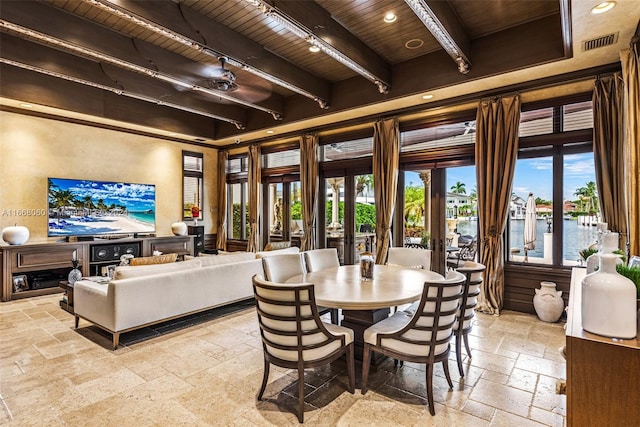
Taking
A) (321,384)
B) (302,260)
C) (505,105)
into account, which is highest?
(505,105)

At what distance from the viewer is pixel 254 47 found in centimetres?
430

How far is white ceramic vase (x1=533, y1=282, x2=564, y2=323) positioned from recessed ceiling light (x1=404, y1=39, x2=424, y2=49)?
140 inches

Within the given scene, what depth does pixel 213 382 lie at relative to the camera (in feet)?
9.15

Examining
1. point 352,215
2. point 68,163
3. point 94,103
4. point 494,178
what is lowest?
point 352,215

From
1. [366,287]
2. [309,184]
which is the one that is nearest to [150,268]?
[366,287]

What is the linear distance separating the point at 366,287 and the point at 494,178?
288cm

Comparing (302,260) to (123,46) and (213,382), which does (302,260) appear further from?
(123,46)

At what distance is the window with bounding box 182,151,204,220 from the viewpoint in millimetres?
8172

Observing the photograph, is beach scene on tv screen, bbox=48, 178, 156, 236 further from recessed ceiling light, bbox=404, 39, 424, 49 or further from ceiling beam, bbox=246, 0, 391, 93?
recessed ceiling light, bbox=404, 39, 424, 49

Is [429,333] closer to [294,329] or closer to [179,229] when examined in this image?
[294,329]

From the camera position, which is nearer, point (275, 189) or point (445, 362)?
point (445, 362)

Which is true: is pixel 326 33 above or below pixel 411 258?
above

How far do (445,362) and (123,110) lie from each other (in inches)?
268

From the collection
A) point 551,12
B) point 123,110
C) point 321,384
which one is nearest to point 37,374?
point 321,384
